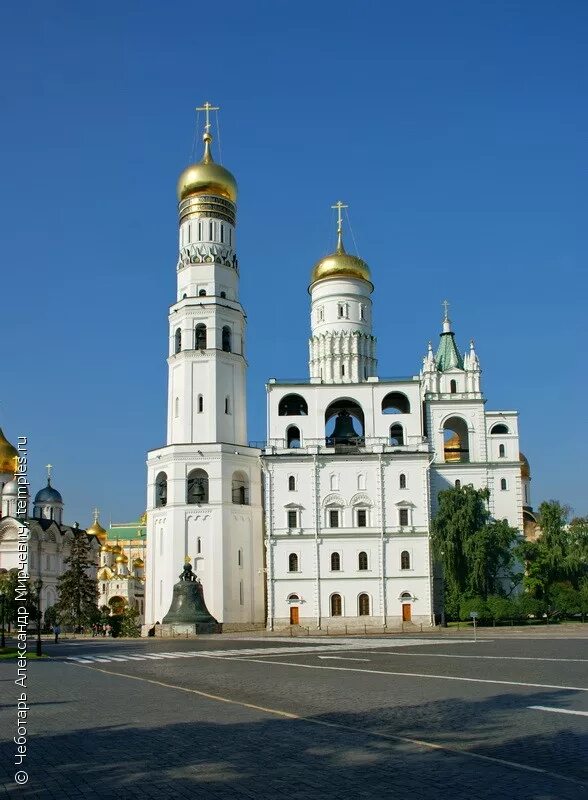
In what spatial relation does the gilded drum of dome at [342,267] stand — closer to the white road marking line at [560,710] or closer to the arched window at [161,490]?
the arched window at [161,490]

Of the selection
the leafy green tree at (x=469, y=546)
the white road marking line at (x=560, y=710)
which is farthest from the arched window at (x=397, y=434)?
the white road marking line at (x=560, y=710)

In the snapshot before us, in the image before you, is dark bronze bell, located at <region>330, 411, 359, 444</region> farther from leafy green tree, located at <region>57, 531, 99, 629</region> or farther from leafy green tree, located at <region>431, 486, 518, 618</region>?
leafy green tree, located at <region>57, 531, 99, 629</region>

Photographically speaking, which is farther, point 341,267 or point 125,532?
point 125,532

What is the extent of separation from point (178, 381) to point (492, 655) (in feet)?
124

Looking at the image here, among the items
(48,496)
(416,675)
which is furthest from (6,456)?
(416,675)

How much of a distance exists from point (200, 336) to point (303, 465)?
11455mm

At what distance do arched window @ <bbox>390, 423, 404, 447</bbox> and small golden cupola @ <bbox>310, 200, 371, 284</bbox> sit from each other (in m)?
11.7

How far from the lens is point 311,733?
11172 mm

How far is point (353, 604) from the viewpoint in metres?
56.0

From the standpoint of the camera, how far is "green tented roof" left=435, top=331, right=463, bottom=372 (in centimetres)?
6231

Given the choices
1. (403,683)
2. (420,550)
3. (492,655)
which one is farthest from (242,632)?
(403,683)

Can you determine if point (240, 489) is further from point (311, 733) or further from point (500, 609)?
point (311, 733)

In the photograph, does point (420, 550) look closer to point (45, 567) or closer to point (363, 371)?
point (363, 371)

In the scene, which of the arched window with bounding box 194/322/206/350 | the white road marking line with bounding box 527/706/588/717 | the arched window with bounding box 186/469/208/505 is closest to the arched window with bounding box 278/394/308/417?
the arched window with bounding box 194/322/206/350
